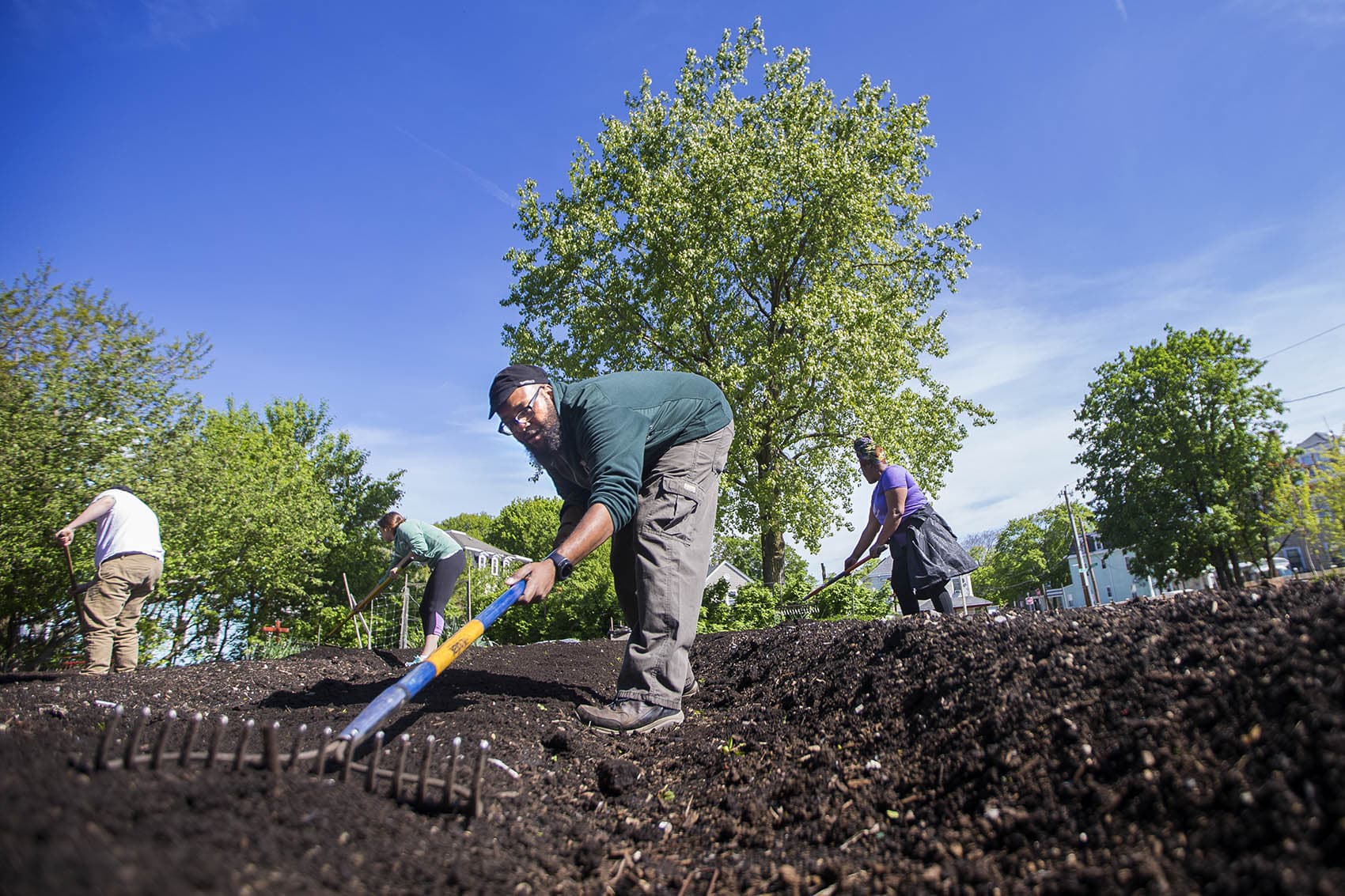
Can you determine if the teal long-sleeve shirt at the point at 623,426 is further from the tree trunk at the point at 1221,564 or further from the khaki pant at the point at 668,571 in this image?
the tree trunk at the point at 1221,564

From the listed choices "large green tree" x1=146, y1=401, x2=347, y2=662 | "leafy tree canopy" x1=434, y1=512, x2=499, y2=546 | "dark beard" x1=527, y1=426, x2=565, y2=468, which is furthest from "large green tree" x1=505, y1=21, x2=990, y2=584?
"leafy tree canopy" x1=434, y1=512, x2=499, y2=546

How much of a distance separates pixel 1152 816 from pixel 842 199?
16308 millimetres

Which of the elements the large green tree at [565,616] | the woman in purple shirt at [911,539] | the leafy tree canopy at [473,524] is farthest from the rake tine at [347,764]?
the leafy tree canopy at [473,524]

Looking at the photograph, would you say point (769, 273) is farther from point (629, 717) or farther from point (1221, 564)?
point (1221, 564)

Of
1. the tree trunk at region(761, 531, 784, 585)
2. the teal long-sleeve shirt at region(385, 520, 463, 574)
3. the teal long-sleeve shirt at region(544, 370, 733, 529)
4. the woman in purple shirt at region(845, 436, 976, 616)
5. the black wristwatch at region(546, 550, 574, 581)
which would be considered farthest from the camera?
the tree trunk at region(761, 531, 784, 585)

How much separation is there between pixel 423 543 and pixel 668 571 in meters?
4.38

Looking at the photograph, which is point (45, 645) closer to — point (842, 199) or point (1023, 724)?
point (1023, 724)

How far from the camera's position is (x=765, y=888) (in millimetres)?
1613

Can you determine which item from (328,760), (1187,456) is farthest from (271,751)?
(1187,456)

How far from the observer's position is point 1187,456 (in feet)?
85.2

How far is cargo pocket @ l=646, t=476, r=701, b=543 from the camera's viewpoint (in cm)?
314

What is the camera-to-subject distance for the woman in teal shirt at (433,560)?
6.50m

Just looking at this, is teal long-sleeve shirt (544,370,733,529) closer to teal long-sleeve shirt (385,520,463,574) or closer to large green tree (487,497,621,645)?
teal long-sleeve shirt (385,520,463,574)

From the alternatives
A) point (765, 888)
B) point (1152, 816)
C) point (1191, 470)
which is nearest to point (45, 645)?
point (765, 888)
